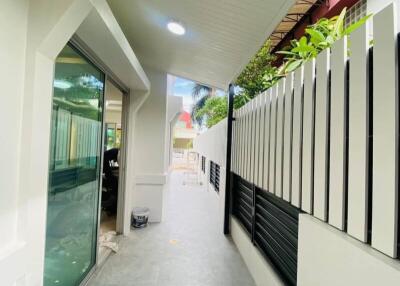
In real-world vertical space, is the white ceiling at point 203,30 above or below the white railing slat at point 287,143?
above

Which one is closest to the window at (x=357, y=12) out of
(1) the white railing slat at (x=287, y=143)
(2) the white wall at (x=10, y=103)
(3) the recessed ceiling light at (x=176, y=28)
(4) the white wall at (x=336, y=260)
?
(1) the white railing slat at (x=287, y=143)

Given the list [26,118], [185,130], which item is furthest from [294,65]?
[185,130]

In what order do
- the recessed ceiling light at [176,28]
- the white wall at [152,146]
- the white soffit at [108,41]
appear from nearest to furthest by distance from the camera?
the white soffit at [108,41]
the recessed ceiling light at [176,28]
the white wall at [152,146]

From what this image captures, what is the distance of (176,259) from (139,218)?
4.40ft

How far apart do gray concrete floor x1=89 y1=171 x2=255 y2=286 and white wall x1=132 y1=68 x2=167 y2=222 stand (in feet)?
1.70

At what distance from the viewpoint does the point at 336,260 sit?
120 centimetres

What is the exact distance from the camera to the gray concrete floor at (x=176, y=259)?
2564 mm

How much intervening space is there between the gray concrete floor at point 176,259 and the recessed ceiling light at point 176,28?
2808mm

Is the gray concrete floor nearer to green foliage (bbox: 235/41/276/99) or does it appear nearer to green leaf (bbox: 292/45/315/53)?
green leaf (bbox: 292/45/315/53)

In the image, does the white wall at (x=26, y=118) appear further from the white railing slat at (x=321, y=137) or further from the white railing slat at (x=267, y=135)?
the white railing slat at (x=267, y=135)

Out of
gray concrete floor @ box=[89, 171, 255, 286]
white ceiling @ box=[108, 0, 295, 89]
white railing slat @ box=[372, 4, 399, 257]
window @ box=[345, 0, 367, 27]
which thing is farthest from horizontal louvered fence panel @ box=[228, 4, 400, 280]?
window @ box=[345, 0, 367, 27]

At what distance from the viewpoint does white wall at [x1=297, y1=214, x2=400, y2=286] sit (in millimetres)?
929

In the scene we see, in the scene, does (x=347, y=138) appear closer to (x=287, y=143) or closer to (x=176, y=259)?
(x=287, y=143)

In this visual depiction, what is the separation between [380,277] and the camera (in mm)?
923
